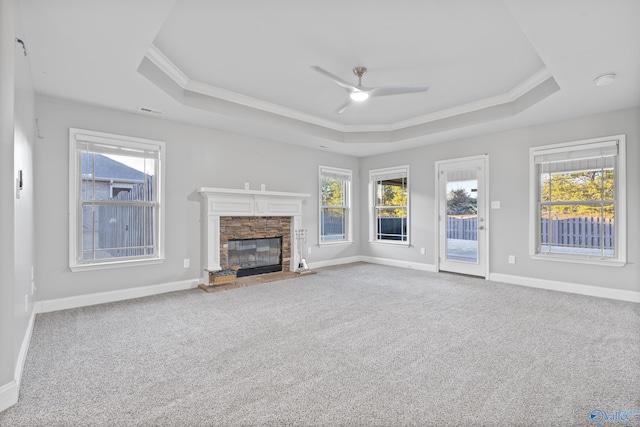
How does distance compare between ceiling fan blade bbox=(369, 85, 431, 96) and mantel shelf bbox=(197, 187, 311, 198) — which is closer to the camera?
ceiling fan blade bbox=(369, 85, 431, 96)

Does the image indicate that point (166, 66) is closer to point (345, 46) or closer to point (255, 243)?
point (345, 46)

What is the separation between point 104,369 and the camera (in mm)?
2271

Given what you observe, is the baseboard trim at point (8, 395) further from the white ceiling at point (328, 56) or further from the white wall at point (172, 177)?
the white ceiling at point (328, 56)

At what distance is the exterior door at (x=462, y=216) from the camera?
5.43m

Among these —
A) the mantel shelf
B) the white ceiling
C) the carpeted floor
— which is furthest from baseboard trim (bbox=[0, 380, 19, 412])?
the mantel shelf

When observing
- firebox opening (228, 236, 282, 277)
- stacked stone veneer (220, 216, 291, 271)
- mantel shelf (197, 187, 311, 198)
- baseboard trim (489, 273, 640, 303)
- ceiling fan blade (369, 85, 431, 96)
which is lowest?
baseboard trim (489, 273, 640, 303)

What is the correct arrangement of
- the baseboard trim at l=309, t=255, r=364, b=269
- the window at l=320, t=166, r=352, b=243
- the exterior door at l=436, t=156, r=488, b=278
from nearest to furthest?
the exterior door at l=436, t=156, r=488, b=278 < the baseboard trim at l=309, t=255, r=364, b=269 < the window at l=320, t=166, r=352, b=243

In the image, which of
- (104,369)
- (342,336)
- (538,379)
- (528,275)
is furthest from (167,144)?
(528,275)

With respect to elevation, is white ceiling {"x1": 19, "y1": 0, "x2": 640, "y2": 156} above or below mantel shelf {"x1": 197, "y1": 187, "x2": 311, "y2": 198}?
above

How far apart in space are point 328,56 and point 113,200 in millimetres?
3181

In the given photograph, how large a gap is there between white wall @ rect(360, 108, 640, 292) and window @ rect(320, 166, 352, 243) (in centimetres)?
77

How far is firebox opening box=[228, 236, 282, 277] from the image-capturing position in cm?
530

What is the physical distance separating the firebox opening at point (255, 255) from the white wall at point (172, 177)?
2.10ft

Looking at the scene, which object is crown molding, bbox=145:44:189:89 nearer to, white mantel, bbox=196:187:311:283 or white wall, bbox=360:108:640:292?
white mantel, bbox=196:187:311:283
